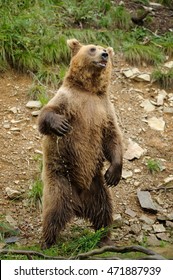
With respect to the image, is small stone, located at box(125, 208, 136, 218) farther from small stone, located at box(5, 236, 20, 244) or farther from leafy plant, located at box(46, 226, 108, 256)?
small stone, located at box(5, 236, 20, 244)

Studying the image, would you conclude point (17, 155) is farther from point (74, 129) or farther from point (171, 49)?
point (171, 49)

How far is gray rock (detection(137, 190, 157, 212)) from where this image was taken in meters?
7.54

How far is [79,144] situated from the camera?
6270 mm

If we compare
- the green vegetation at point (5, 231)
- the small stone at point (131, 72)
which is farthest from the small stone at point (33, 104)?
the green vegetation at point (5, 231)

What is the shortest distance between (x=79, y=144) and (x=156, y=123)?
9.04 feet

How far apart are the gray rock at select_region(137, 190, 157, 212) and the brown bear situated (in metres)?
1.12

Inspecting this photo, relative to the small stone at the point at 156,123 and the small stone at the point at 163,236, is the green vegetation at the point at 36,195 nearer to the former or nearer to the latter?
the small stone at the point at 163,236

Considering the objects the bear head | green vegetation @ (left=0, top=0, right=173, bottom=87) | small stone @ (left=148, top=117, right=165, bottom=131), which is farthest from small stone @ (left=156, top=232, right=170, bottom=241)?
green vegetation @ (left=0, top=0, right=173, bottom=87)

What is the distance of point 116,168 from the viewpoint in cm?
643

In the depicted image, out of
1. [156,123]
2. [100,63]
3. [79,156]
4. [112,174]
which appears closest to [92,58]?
[100,63]

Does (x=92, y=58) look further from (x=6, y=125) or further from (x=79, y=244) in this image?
(x=6, y=125)

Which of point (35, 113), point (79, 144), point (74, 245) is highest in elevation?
point (79, 144)
